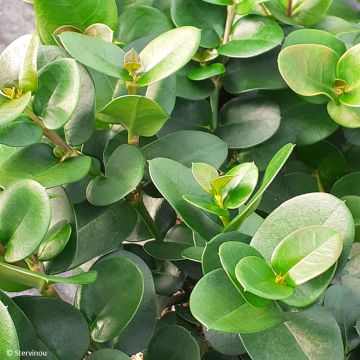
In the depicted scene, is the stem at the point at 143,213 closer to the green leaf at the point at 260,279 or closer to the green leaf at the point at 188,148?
the green leaf at the point at 188,148

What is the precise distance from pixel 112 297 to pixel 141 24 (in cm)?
30

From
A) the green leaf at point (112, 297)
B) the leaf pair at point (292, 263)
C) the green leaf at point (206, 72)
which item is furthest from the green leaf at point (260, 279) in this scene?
the green leaf at point (206, 72)

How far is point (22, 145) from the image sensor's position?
0.48 meters

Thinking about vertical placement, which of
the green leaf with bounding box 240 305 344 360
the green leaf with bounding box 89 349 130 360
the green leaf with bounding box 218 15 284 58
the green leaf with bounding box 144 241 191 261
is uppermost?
the green leaf with bounding box 218 15 284 58

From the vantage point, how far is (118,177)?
1.70 ft

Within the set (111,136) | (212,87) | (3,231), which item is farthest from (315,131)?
(3,231)

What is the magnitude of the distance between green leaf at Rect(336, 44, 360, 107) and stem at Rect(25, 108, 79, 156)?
10.9 inches

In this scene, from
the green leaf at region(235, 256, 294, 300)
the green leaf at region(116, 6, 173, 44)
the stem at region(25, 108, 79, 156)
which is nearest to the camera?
the green leaf at region(235, 256, 294, 300)

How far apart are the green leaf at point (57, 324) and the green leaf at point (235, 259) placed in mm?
170

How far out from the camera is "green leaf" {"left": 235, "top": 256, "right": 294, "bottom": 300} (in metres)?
0.38

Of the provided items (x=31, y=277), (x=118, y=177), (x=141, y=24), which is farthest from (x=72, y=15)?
(x=31, y=277)

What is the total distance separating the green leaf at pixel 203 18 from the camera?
23.4 inches

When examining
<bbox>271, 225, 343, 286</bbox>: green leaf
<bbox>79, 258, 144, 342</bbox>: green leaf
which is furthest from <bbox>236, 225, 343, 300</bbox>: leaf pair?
<bbox>79, 258, 144, 342</bbox>: green leaf

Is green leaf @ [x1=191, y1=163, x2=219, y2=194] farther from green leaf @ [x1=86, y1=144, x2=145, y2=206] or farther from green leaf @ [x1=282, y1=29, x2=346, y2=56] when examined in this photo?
green leaf @ [x1=282, y1=29, x2=346, y2=56]
